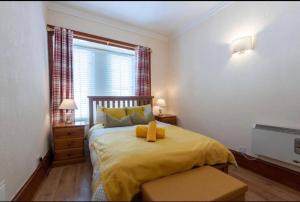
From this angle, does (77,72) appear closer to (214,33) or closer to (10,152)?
(10,152)

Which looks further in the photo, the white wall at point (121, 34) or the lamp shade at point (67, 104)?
the white wall at point (121, 34)

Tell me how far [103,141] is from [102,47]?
76.3 inches

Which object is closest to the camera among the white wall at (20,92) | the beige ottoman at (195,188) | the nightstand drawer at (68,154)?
the beige ottoman at (195,188)

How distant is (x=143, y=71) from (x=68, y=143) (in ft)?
6.12

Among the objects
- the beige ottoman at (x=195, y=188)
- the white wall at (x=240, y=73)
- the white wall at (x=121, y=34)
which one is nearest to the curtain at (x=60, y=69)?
the white wall at (x=121, y=34)

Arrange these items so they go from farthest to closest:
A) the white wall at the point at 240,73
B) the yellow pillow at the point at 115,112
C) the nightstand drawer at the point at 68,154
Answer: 1. the yellow pillow at the point at 115,112
2. the nightstand drawer at the point at 68,154
3. the white wall at the point at 240,73

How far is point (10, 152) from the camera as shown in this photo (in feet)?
3.88

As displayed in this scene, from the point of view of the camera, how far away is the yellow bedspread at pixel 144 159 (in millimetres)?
1045

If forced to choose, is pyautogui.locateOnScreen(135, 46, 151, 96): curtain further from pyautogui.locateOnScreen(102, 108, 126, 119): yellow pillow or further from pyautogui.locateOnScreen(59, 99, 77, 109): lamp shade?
pyautogui.locateOnScreen(59, 99, 77, 109): lamp shade

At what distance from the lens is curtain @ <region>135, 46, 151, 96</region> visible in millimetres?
3121

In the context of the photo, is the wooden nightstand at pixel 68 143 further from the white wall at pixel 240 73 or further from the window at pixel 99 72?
the white wall at pixel 240 73

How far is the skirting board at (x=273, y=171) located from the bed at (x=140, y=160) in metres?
0.64

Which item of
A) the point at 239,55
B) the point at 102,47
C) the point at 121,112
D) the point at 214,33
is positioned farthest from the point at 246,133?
the point at 102,47

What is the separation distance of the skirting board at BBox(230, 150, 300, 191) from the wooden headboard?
1887 millimetres
